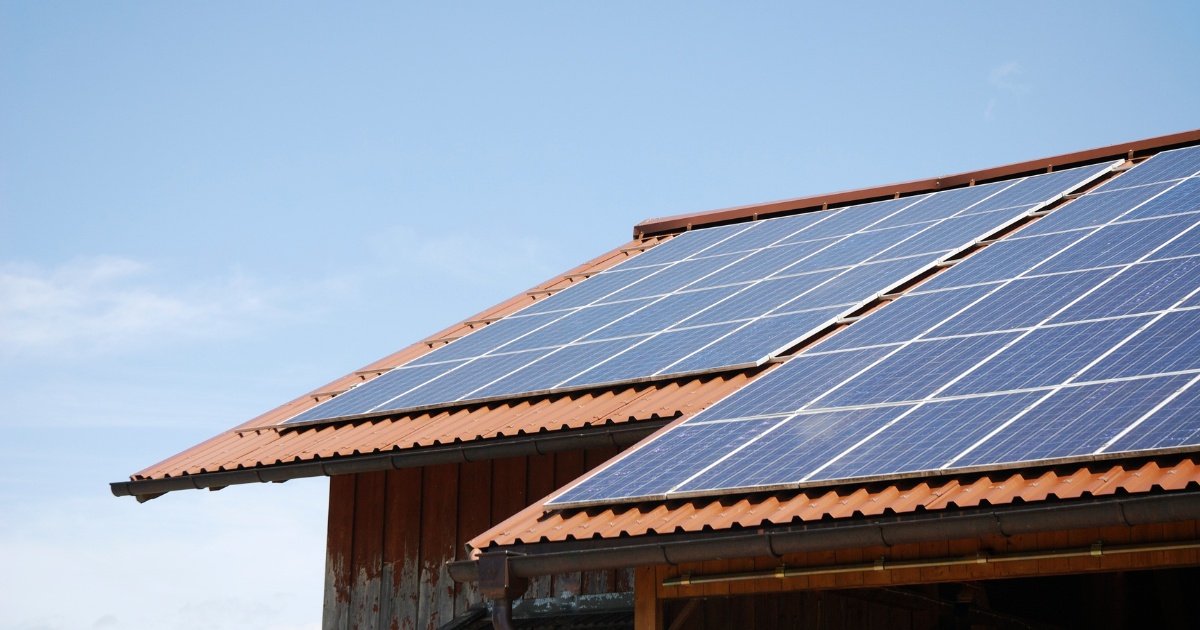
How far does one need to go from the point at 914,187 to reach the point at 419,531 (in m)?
8.68

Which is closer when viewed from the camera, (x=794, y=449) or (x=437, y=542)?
(x=794, y=449)

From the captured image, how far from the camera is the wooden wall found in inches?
487

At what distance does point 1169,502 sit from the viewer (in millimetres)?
6957

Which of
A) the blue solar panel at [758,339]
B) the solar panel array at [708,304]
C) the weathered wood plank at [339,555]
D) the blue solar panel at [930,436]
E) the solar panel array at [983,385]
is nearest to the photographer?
the solar panel array at [983,385]

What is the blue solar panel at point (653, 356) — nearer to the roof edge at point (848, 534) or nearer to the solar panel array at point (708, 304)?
the solar panel array at point (708, 304)

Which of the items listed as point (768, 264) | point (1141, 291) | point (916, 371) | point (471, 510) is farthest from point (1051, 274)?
point (471, 510)

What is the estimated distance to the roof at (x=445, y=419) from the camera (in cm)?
1138

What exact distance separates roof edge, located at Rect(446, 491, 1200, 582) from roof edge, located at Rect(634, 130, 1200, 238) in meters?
10.2

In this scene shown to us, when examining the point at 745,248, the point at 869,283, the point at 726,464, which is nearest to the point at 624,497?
the point at 726,464

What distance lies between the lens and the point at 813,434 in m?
9.25

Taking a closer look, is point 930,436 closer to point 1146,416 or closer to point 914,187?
point 1146,416

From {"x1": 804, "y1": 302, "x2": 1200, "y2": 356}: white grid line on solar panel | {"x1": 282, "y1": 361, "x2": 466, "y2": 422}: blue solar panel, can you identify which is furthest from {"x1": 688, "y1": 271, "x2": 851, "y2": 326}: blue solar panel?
{"x1": 282, "y1": 361, "x2": 466, "y2": 422}: blue solar panel

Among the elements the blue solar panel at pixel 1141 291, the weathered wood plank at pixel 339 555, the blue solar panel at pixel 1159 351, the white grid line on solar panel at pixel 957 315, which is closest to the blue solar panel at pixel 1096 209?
the white grid line on solar panel at pixel 957 315

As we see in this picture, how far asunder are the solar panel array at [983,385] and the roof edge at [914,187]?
391cm
